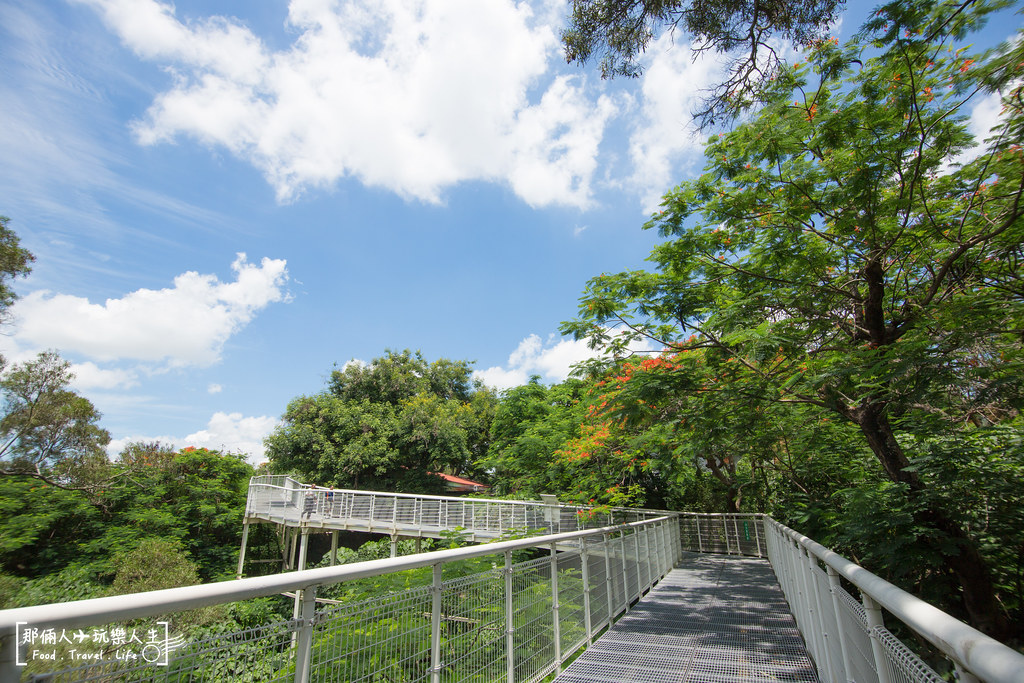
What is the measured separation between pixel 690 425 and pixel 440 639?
561 cm

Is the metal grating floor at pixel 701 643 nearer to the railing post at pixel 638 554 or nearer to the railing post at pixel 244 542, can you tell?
the railing post at pixel 638 554

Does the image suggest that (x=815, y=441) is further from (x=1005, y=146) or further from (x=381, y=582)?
(x=381, y=582)

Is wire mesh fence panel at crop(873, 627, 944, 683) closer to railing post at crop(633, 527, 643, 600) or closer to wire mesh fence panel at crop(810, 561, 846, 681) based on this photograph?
wire mesh fence panel at crop(810, 561, 846, 681)

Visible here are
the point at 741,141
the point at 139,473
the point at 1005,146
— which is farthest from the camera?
the point at 139,473

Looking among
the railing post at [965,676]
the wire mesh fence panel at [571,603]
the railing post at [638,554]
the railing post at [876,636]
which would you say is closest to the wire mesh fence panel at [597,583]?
the wire mesh fence panel at [571,603]

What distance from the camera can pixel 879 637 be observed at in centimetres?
177

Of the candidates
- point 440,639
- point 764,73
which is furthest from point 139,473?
point 764,73

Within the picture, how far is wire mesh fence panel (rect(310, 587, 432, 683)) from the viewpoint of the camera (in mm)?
2053

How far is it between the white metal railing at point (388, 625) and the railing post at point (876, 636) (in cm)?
187

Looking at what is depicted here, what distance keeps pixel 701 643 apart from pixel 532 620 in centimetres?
237

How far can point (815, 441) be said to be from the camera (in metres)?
8.89

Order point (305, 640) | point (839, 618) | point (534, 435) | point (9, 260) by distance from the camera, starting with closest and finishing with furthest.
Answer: point (305, 640) → point (839, 618) → point (9, 260) → point (534, 435)

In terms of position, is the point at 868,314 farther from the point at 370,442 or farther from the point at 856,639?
the point at 370,442

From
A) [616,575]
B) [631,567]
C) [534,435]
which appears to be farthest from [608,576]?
[534,435]
